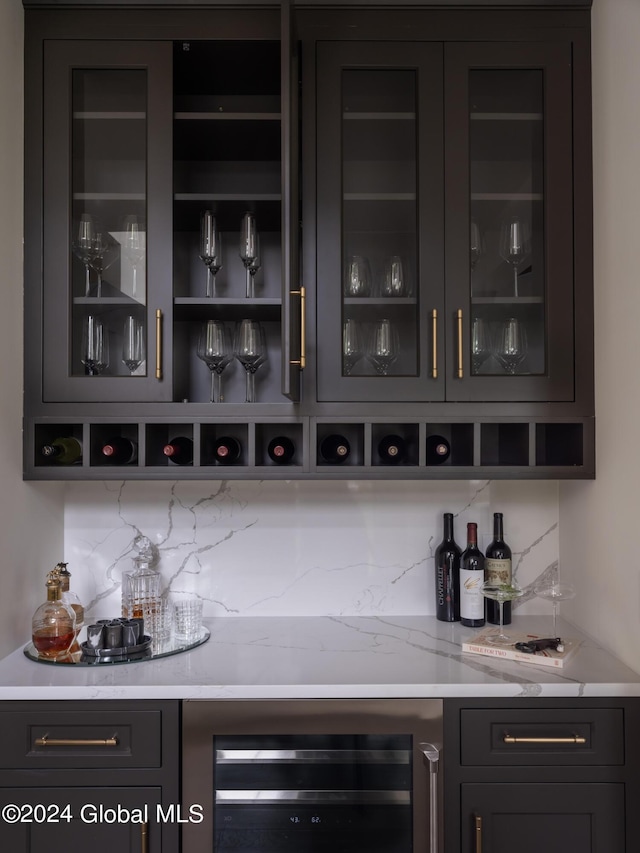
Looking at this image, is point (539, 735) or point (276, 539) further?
point (276, 539)

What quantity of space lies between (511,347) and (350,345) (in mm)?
443

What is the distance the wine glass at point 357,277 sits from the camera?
5.80 feet

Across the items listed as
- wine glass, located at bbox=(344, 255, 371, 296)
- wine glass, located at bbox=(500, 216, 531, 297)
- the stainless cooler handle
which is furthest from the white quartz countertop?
wine glass, located at bbox=(500, 216, 531, 297)

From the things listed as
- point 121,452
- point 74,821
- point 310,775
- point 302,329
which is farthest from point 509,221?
point 74,821

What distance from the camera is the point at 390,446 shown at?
1822mm

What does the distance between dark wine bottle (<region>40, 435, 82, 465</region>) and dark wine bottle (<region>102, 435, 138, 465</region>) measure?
81mm

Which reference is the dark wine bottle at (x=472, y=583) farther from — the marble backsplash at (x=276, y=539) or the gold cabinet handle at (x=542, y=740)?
the gold cabinet handle at (x=542, y=740)

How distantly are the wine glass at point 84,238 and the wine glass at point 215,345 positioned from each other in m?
0.33

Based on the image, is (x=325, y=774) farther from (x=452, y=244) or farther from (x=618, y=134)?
(x=618, y=134)

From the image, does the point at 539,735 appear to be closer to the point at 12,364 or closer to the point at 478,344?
the point at 478,344

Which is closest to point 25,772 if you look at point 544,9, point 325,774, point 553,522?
point 325,774

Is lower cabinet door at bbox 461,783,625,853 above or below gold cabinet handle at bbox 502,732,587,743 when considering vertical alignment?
below

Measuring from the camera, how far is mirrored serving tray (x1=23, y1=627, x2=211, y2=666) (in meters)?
1.63

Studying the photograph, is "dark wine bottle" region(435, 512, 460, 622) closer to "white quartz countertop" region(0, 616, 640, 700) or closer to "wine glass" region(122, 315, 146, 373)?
"white quartz countertop" region(0, 616, 640, 700)
